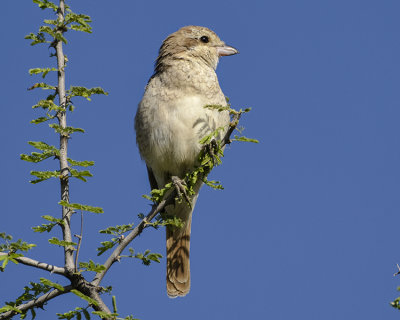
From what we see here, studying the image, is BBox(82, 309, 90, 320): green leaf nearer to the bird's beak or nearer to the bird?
the bird

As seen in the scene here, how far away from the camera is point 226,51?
22.3ft

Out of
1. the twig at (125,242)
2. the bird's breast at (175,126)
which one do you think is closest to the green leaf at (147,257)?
the twig at (125,242)

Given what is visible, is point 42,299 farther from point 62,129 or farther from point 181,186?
point 181,186

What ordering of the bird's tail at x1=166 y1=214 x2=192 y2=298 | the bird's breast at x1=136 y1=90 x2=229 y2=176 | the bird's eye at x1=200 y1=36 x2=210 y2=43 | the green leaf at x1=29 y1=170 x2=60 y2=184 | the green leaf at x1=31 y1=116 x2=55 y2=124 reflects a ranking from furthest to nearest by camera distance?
the bird's eye at x1=200 y1=36 x2=210 y2=43
the bird's tail at x1=166 y1=214 x2=192 y2=298
the bird's breast at x1=136 y1=90 x2=229 y2=176
the green leaf at x1=31 y1=116 x2=55 y2=124
the green leaf at x1=29 y1=170 x2=60 y2=184

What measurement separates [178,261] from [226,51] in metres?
2.27

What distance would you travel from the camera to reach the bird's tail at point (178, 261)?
6.15 meters

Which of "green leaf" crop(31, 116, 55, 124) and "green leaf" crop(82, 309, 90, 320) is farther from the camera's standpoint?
"green leaf" crop(31, 116, 55, 124)

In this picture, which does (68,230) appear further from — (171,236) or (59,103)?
(171,236)

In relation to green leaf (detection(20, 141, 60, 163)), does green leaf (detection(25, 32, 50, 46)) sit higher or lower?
higher

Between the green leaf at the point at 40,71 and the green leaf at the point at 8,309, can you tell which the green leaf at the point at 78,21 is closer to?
the green leaf at the point at 40,71

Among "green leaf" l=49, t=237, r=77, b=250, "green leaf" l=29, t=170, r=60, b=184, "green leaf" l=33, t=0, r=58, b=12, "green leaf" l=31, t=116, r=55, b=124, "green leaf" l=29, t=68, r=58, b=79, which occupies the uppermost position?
"green leaf" l=33, t=0, r=58, b=12

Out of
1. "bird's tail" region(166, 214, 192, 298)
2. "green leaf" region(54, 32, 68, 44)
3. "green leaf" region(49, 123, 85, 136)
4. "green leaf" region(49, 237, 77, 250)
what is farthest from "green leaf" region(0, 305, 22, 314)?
"bird's tail" region(166, 214, 192, 298)

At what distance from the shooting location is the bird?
221 inches

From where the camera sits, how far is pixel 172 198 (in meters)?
4.63
